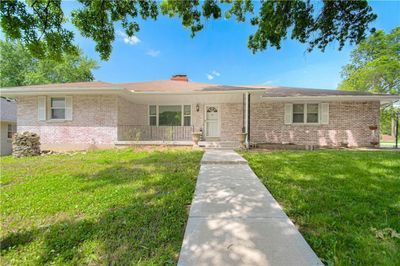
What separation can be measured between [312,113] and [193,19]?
836 centimetres

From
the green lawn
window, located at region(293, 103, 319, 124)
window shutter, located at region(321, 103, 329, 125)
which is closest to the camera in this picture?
the green lawn

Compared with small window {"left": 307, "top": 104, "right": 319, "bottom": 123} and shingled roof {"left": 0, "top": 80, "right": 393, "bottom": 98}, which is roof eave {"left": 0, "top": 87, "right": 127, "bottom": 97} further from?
small window {"left": 307, "top": 104, "right": 319, "bottom": 123}

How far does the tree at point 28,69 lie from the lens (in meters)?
21.3

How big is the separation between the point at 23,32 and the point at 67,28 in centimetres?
111

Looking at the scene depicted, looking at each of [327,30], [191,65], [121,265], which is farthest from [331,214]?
[191,65]

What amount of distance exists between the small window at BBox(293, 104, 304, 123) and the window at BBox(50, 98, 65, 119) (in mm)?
12767

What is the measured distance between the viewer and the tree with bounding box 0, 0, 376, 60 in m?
5.51

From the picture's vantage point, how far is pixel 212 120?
11555mm

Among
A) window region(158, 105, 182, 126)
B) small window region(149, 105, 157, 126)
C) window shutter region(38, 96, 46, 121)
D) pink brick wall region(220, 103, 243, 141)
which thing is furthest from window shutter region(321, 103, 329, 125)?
window shutter region(38, 96, 46, 121)

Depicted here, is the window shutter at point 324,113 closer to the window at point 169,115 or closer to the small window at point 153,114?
the window at point 169,115

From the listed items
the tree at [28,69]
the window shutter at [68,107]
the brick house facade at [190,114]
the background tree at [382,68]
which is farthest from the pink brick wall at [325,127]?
the tree at [28,69]

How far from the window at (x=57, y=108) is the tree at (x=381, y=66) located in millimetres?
26454

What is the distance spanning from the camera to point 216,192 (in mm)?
3457

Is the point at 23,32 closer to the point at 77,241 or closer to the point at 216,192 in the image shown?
the point at 77,241
